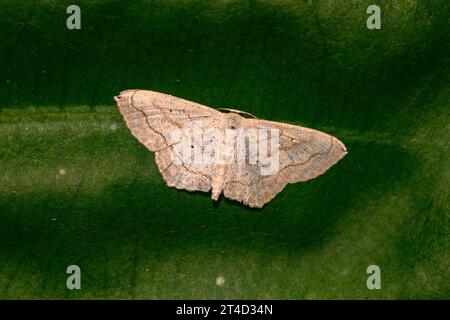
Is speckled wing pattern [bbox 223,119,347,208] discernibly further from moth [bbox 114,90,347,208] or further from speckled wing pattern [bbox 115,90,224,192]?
speckled wing pattern [bbox 115,90,224,192]

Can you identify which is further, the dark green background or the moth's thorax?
the moth's thorax

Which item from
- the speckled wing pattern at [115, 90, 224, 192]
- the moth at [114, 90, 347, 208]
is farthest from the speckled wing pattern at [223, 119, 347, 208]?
the speckled wing pattern at [115, 90, 224, 192]

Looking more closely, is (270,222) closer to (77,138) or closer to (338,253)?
(338,253)

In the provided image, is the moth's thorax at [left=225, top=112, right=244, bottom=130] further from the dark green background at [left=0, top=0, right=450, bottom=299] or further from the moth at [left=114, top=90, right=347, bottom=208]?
the dark green background at [left=0, top=0, right=450, bottom=299]

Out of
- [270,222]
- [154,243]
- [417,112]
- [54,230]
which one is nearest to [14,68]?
[54,230]

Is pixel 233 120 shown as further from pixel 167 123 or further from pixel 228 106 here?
pixel 167 123

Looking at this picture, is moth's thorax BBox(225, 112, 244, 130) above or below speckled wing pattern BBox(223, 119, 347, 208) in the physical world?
above
